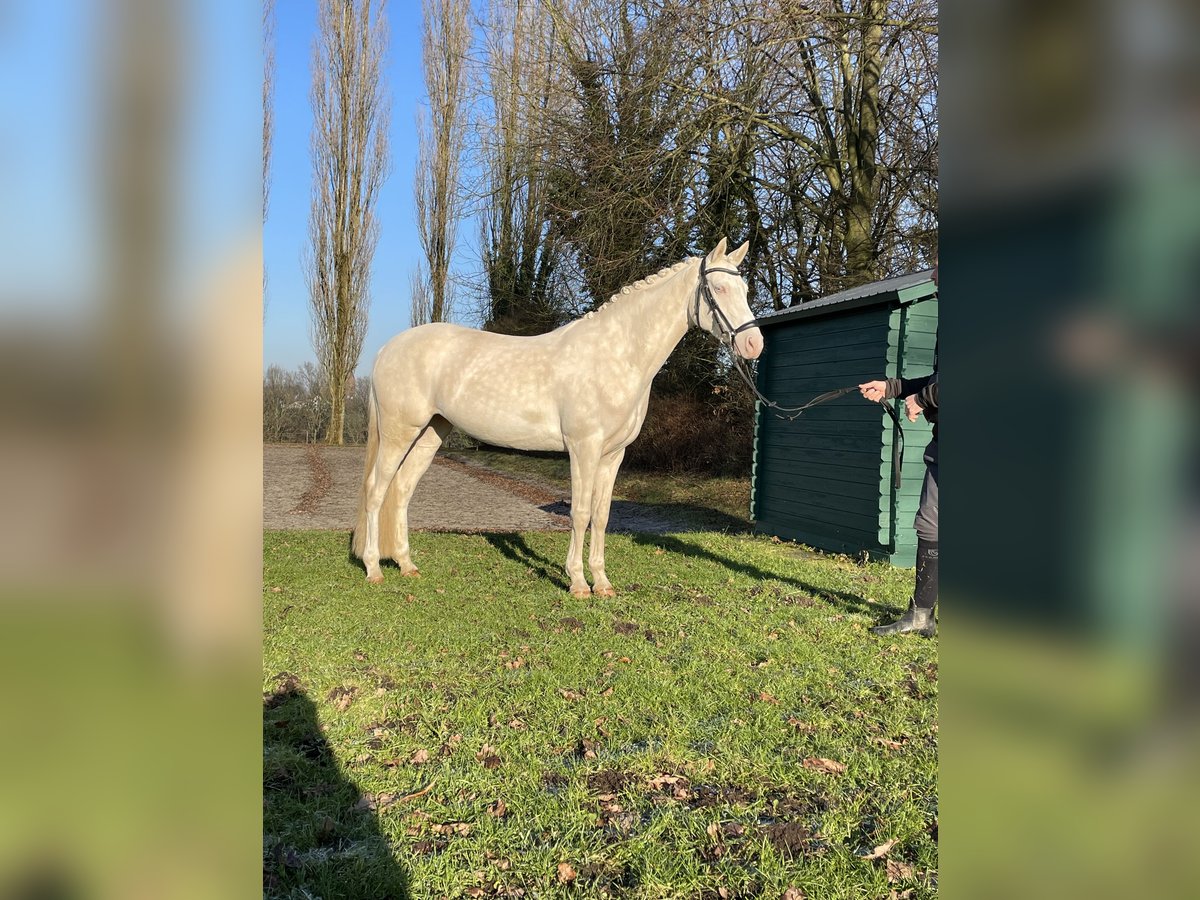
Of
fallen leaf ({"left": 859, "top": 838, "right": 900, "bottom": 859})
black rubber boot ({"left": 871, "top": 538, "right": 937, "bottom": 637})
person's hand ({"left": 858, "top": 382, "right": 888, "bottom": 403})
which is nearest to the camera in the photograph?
fallen leaf ({"left": 859, "top": 838, "right": 900, "bottom": 859})

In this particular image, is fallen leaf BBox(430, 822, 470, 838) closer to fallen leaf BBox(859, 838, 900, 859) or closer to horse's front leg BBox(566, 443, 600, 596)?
fallen leaf BBox(859, 838, 900, 859)

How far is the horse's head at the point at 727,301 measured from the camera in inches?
203

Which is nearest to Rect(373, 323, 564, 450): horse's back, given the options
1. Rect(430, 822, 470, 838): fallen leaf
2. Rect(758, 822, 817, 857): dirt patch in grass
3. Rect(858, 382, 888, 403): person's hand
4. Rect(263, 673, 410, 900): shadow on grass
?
Rect(858, 382, 888, 403): person's hand

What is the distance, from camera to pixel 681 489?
48.9 feet

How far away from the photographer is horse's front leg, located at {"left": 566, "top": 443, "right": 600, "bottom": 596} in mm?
5566

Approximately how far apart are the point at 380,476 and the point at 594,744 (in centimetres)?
365

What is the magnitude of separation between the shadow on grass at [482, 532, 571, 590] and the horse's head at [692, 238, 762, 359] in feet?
7.05

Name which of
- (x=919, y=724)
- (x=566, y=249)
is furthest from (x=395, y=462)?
(x=566, y=249)

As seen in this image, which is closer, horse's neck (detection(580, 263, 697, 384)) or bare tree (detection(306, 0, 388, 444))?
horse's neck (detection(580, 263, 697, 384))

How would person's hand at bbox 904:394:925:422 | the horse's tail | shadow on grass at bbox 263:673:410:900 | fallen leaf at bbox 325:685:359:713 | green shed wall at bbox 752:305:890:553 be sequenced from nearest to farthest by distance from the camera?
shadow on grass at bbox 263:673:410:900, fallen leaf at bbox 325:685:359:713, person's hand at bbox 904:394:925:422, the horse's tail, green shed wall at bbox 752:305:890:553

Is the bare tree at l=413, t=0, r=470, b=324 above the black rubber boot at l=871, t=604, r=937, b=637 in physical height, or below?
above

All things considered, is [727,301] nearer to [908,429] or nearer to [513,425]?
[513,425]
